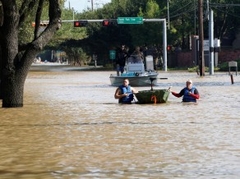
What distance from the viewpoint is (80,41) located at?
112625 mm

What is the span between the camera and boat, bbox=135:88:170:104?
27469 millimetres

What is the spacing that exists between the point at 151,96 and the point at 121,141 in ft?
38.3

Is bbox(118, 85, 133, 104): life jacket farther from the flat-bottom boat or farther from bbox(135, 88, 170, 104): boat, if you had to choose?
the flat-bottom boat

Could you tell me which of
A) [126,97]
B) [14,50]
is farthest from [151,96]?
[14,50]

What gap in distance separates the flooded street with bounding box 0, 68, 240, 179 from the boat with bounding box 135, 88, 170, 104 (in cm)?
70

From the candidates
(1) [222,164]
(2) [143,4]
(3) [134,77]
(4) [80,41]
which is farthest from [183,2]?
(1) [222,164]

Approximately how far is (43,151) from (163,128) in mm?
4686

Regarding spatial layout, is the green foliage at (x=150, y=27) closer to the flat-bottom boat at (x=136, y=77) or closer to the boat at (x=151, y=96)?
the flat-bottom boat at (x=136, y=77)

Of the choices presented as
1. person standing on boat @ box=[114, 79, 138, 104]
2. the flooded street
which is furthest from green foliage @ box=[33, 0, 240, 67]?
the flooded street

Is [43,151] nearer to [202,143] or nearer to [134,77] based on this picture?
[202,143]

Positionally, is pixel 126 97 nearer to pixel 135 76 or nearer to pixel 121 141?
pixel 121 141

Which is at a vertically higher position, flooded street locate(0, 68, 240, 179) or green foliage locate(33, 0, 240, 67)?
green foliage locate(33, 0, 240, 67)

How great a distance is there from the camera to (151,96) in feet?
90.4

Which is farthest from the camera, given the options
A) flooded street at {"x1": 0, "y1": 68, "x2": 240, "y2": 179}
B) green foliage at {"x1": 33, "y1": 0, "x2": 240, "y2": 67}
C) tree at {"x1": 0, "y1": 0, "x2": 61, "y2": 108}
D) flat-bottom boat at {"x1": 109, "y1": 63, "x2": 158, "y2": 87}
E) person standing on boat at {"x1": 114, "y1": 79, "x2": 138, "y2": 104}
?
green foliage at {"x1": 33, "y1": 0, "x2": 240, "y2": 67}
